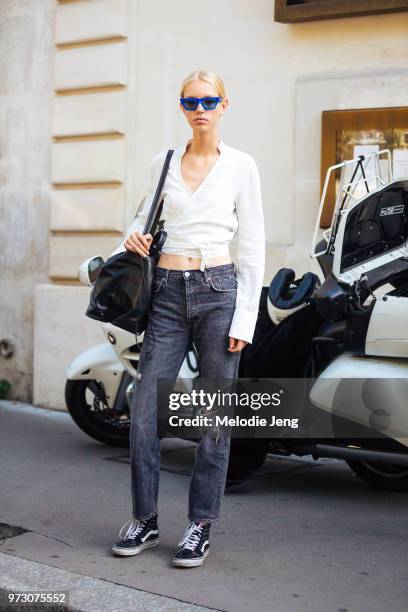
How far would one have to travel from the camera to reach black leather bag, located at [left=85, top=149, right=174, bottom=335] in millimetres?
4223

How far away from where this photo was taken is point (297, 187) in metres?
7.72

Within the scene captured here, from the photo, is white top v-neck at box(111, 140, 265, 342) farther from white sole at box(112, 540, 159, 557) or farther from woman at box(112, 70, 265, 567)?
white sole at box(112, 540, 159, 557)

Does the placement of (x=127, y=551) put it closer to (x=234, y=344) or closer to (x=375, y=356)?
(x=234, y=344)

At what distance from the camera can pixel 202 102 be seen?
4.18 meters

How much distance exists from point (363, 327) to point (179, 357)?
1106 mm

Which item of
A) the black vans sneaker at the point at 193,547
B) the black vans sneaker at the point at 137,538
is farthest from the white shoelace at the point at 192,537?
the black vans sneaker at the point at 137,538

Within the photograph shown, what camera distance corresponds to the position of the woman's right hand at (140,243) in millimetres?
4184

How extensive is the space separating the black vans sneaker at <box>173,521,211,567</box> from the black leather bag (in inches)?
32.7

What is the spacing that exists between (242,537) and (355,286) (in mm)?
1286

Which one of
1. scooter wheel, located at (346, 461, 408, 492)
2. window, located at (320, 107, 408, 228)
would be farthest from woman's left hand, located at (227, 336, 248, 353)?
window, located at (320, 107, 408, 228)

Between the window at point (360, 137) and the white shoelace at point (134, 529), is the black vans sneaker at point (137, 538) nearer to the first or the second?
the white shoelace at point (134, 529)

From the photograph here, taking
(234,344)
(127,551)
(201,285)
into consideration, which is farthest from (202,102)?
(127,551)

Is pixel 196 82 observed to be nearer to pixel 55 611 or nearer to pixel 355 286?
pixel 355 286

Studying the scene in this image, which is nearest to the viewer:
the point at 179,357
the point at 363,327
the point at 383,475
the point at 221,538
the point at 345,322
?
the point at 179,357
